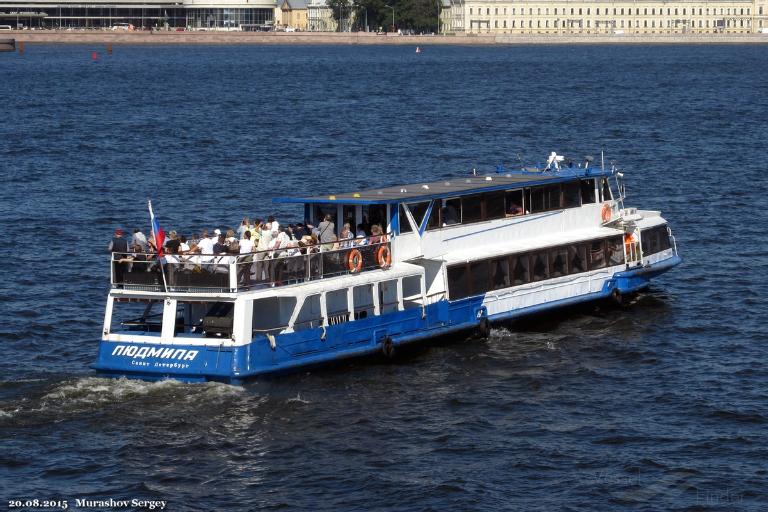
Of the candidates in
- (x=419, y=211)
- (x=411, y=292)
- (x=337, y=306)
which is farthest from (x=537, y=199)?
(x=337, y=306)

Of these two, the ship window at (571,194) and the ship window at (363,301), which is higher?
the ship window at (571,194)

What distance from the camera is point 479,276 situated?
42.2m

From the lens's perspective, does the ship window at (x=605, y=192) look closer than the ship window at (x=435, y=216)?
No

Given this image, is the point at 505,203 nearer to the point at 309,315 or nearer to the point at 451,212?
the point at 451,212

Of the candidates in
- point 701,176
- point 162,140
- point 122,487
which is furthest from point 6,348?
point 162,140

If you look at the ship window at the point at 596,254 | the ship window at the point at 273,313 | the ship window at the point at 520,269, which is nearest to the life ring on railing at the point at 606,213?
the ship window at the point at 596,254

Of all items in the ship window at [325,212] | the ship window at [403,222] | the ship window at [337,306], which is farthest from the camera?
the ship window at [325,212]

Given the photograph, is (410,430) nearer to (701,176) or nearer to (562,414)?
(562,414)

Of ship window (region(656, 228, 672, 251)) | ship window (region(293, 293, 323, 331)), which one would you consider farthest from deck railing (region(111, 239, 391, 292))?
ship window (region(656, 228, 672, 251))

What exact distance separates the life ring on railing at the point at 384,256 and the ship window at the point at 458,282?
2.18 m

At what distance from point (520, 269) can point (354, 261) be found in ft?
21.2

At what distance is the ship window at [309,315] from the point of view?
37906 millimetres

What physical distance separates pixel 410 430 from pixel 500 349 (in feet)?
24.6

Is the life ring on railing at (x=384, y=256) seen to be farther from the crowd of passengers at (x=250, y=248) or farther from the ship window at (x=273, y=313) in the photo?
the ship window at (x=273, y=313)
